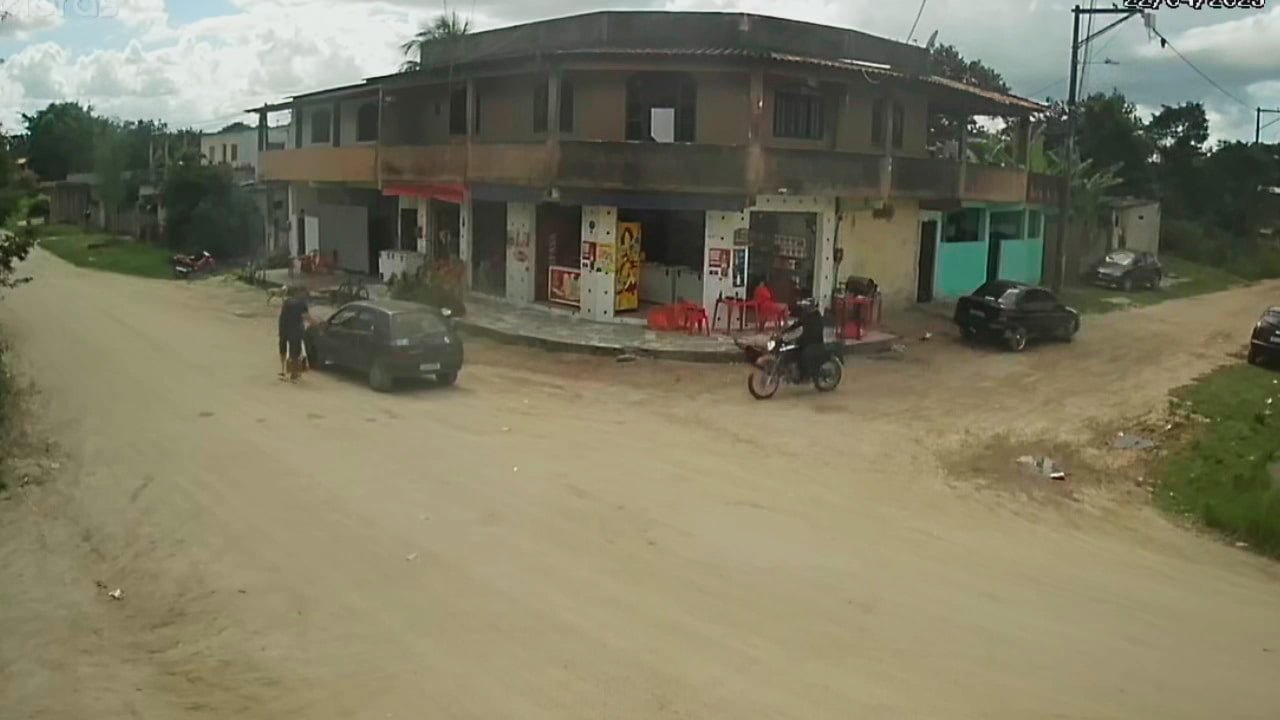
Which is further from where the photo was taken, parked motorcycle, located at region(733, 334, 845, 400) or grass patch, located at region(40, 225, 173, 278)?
grass patch, located at region(40, 225, 173, 278)

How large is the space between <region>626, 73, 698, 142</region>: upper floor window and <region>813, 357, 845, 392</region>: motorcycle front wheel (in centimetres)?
881

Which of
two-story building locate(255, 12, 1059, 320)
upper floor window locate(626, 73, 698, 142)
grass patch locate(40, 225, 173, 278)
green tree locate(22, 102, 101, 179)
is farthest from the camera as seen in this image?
green tree locate(22, 102, 101, 179)

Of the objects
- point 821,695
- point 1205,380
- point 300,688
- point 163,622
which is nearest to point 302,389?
point 163,622

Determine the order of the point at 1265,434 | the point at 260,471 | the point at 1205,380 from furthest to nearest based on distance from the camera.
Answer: the point at 1205,380 → the point at 1265,434 → the point at 260,471

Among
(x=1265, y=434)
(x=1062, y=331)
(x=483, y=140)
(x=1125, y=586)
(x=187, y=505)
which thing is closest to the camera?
(x=1125, y=586)

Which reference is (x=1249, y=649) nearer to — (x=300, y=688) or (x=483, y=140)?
(x=300, y=688)

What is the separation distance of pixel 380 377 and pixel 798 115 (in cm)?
1393

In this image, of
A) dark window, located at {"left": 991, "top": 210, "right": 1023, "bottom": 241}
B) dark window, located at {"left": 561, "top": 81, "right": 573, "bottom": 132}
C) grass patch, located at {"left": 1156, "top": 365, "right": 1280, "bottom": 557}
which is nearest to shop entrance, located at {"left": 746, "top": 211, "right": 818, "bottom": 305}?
dark window, located at {"left": 561, "top": 81, "right": 573, "bottom": 132}

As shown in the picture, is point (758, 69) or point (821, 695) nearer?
point (821, 695)

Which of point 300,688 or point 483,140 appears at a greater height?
point 483,140

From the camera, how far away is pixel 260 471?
46.0 feet

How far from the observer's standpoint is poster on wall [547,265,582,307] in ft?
97.0

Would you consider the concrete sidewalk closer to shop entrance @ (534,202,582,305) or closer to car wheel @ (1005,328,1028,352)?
shop entrance @ (534,202,582,305)

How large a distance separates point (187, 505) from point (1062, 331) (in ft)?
72.3
